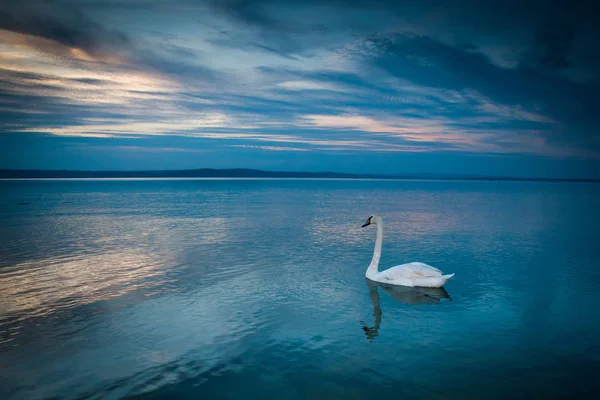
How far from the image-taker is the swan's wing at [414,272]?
39.8 feet

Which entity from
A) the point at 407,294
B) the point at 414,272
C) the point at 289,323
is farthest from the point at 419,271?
the point at 289,323

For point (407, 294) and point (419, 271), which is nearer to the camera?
point (419, 271)

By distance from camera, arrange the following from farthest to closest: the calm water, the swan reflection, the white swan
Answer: the white swan < the swan reflection < the calm water

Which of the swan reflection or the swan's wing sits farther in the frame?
the swan's wing

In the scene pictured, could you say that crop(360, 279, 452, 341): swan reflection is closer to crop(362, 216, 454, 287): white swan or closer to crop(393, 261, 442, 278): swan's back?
crop(362, 216, 454, 287): white swan

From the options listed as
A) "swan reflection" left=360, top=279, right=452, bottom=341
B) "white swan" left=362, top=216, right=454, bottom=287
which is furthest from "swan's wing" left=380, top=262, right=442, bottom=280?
"swan reflection" left=360, top=279, right=452, bottom=341

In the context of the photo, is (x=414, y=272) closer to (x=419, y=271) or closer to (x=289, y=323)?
(x=419, y=271)

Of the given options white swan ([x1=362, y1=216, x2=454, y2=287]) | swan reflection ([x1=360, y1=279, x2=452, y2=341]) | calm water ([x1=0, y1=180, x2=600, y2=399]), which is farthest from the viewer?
white swan ([x1=362, y1=216, x2=454, y2=287])

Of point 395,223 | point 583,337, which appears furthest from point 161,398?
point 395,223

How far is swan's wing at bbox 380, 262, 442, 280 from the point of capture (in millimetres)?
12125

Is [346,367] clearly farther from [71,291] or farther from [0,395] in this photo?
[71,291]

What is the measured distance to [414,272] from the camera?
1227cm

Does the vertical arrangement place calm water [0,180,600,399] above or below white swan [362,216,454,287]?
below

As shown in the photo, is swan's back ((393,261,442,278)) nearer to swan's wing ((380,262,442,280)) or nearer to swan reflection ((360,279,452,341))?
swan's wing ((380,262,442,280))
